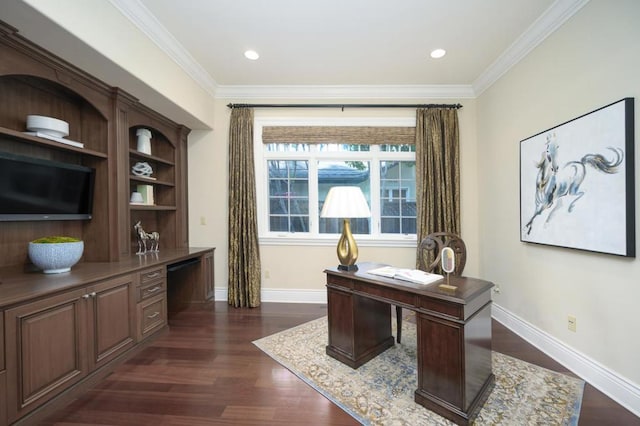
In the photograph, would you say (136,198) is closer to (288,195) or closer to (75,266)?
(75,266)

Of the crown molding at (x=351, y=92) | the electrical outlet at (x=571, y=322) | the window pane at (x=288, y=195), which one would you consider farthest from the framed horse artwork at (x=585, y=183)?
the window pane at (x=288, y=195)

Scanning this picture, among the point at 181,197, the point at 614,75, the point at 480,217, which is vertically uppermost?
the point at 614,75

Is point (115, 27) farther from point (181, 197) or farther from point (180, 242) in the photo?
point (180, 242)

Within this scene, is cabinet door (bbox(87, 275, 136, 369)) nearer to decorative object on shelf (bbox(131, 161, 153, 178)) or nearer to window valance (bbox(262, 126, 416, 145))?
decorative object on shelf (bbox(131, 161, 153, 178))

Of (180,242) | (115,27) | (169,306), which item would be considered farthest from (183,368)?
(115,27)

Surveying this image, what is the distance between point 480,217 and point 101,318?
4.16 metres

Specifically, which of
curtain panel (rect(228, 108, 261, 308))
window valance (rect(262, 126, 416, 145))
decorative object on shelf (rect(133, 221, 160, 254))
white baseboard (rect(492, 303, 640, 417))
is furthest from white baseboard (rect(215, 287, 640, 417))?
decorative object on shelf (rect(133, 221, 160, 254))

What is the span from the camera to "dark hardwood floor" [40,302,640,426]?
1.62 meters

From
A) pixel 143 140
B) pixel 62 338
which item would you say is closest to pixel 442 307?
pixel 62 338

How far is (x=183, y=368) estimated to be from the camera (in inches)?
84.6

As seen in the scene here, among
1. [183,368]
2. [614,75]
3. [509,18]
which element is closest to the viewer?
[614,75]

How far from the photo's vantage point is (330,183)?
3.75 meters

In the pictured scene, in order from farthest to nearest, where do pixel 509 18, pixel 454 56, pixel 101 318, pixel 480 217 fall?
1. pixel 480 217
2. pixel 454 56
3. pixel 509 18
4. pixel 101 318

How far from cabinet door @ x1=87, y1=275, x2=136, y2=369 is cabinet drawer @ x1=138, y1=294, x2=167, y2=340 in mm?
92
